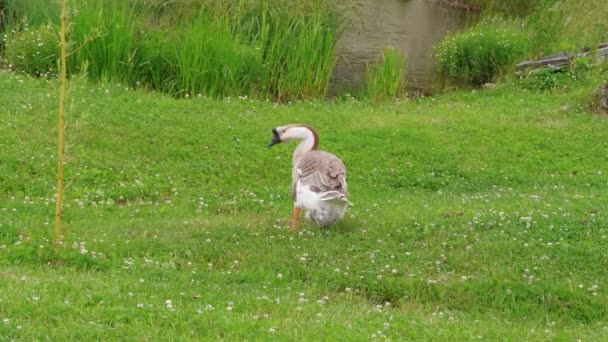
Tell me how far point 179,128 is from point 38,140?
8.26 ft

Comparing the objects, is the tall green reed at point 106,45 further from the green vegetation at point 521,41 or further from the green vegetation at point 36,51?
the green vegetation at point 521,41

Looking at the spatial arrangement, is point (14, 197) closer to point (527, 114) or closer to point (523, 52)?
point (527, 114)

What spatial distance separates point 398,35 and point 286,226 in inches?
799

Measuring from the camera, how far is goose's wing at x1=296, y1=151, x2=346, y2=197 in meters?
10.3

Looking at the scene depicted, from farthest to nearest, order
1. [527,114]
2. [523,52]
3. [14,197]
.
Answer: [523,52], [527,114], [14,197]

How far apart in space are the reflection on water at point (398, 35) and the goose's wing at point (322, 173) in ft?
38.3

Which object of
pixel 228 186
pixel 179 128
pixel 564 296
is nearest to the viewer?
pixel 564 296

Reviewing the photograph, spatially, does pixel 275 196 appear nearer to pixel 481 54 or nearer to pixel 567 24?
pixel 481 54

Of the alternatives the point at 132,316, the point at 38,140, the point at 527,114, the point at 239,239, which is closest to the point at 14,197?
the point at 38,140

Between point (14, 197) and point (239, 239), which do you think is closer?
point (239, 239)

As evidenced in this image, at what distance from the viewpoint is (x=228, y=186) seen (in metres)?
13.3

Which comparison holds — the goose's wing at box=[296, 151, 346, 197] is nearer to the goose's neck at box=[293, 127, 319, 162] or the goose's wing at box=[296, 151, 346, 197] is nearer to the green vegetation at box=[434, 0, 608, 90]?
the goose's neck at box=[293, 127, 319, 162]

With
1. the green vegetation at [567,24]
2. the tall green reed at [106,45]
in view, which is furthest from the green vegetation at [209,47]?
the green vegetation at [567,24]

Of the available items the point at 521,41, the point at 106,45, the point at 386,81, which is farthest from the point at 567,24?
the point at 106,45
